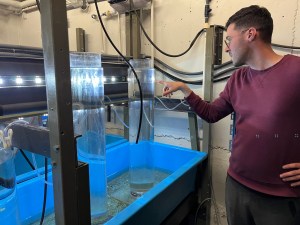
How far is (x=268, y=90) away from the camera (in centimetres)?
99

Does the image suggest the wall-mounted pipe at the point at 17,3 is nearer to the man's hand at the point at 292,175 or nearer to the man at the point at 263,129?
the man at the point at 263,129

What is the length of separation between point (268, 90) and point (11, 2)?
286 cm

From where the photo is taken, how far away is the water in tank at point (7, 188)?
75 cm

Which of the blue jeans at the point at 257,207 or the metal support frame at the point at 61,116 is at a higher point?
the metal support frame at the point at 61,116

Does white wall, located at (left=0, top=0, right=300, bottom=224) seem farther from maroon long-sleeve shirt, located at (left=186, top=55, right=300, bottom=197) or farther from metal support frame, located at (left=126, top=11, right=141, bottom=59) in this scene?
maroon long-sleeve shirt, located at (left=186, top=55, right=300, bottom=197)

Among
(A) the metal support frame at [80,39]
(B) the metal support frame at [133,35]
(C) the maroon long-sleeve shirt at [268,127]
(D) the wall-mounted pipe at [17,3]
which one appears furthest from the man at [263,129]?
(D) the wall-mounted pipe at [17,3]

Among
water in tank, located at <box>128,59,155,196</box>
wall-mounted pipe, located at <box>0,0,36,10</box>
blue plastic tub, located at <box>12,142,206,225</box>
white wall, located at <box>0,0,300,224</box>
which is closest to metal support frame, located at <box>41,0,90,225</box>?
blue plastic tub, located at <box>12,142,206,225</box>

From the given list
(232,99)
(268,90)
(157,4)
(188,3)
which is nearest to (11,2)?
(157,4)

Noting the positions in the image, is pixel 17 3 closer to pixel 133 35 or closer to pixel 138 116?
pixel 133 35

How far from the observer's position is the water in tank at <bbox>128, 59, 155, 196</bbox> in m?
1.33

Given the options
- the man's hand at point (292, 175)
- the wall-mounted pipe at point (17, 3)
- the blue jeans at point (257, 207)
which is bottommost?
the blue jeans at point (257, 207)

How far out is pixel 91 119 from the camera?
975 mm

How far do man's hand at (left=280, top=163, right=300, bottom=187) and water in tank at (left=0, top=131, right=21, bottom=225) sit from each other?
1.06 m

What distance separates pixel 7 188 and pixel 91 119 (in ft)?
1.28
